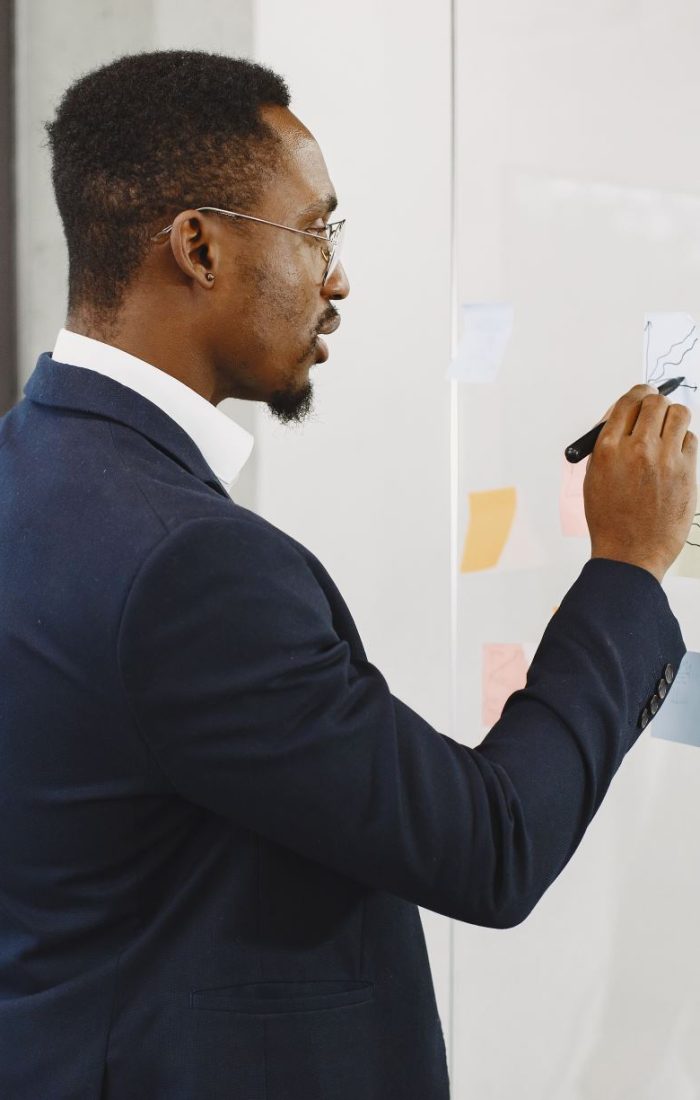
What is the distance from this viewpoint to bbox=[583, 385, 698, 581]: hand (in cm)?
77

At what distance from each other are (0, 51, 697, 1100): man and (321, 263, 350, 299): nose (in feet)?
0.09

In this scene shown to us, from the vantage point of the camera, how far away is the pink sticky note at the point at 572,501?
1271mm

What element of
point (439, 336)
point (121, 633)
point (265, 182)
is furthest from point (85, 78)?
point (439, 336)

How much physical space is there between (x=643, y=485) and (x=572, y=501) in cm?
49

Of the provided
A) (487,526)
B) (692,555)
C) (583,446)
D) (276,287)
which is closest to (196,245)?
(276,287)

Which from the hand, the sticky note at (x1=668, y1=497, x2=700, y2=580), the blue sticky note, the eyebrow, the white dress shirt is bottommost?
the blue sticky note

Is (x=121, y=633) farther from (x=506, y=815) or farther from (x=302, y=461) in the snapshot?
(x=302, y=461)

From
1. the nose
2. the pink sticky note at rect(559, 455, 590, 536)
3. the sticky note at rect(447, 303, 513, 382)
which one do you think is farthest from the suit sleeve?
the sticky note at rect(447, 303, 513, 382)

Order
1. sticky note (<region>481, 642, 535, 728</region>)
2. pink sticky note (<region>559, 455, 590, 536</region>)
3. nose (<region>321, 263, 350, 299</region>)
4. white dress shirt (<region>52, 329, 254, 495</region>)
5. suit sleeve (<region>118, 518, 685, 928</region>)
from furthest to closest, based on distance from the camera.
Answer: sticky note (<region>481, 642, 535, 728</region>) → pink sticky note (<region>559, 455, 590, 536</region>) → nose (<region>321, 263, 350, 299</region>) → white dress shirt (<region>52, 329, 254, 495</region>) → suit sleeve (<region>118, 518, 685, 928</region>)

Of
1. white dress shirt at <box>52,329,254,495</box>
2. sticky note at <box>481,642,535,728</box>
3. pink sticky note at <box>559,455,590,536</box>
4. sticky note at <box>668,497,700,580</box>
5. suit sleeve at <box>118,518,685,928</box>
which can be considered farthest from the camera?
sticky note at <box>481,642,535,728</box>

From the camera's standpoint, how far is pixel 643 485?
0.78 meters

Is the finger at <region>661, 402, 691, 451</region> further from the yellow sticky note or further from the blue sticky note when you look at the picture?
the yellow sticky note

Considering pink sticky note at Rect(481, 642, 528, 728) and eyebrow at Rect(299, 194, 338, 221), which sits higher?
eyebrow at Rect(299, 194, 338, 221)

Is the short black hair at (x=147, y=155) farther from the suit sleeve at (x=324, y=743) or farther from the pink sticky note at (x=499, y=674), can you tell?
the pink sticky note at (x=499, y=674)
